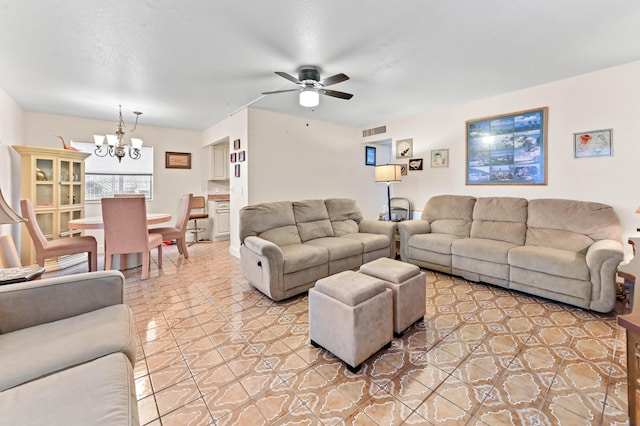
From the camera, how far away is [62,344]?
1.23 meters

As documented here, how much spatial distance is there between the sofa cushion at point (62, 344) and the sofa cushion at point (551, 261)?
3382 millimetres

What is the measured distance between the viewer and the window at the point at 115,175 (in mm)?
4977

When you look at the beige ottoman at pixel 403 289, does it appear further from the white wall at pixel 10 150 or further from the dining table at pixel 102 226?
the white wall at pixel 10 150

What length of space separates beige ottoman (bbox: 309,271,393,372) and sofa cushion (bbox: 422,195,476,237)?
2.40m

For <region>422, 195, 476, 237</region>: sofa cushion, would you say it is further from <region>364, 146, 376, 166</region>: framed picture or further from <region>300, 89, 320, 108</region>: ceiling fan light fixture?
<region>300, 89, 320, 108</region>: ceiling fan light fixture

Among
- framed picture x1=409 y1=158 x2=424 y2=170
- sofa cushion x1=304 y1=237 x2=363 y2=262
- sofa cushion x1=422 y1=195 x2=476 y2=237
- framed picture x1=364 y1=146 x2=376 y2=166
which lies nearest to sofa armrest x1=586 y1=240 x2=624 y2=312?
sofa cushion x1=422 y1=195 x2=476 y2=237

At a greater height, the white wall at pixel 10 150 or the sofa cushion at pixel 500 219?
the white wall at pixel 10 150

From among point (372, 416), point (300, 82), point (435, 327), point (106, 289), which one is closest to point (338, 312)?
point (372, 416)

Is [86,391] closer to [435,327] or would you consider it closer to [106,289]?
[106,289]

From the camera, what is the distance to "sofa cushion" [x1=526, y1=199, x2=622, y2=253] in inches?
111

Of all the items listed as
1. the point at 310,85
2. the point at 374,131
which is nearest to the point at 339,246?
the point at 310,85

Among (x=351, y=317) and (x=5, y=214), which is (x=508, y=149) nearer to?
(x=351, y=317)

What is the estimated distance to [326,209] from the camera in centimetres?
416

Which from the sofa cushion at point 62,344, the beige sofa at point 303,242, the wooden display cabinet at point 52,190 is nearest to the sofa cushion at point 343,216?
the beige sofa at point 303,242
